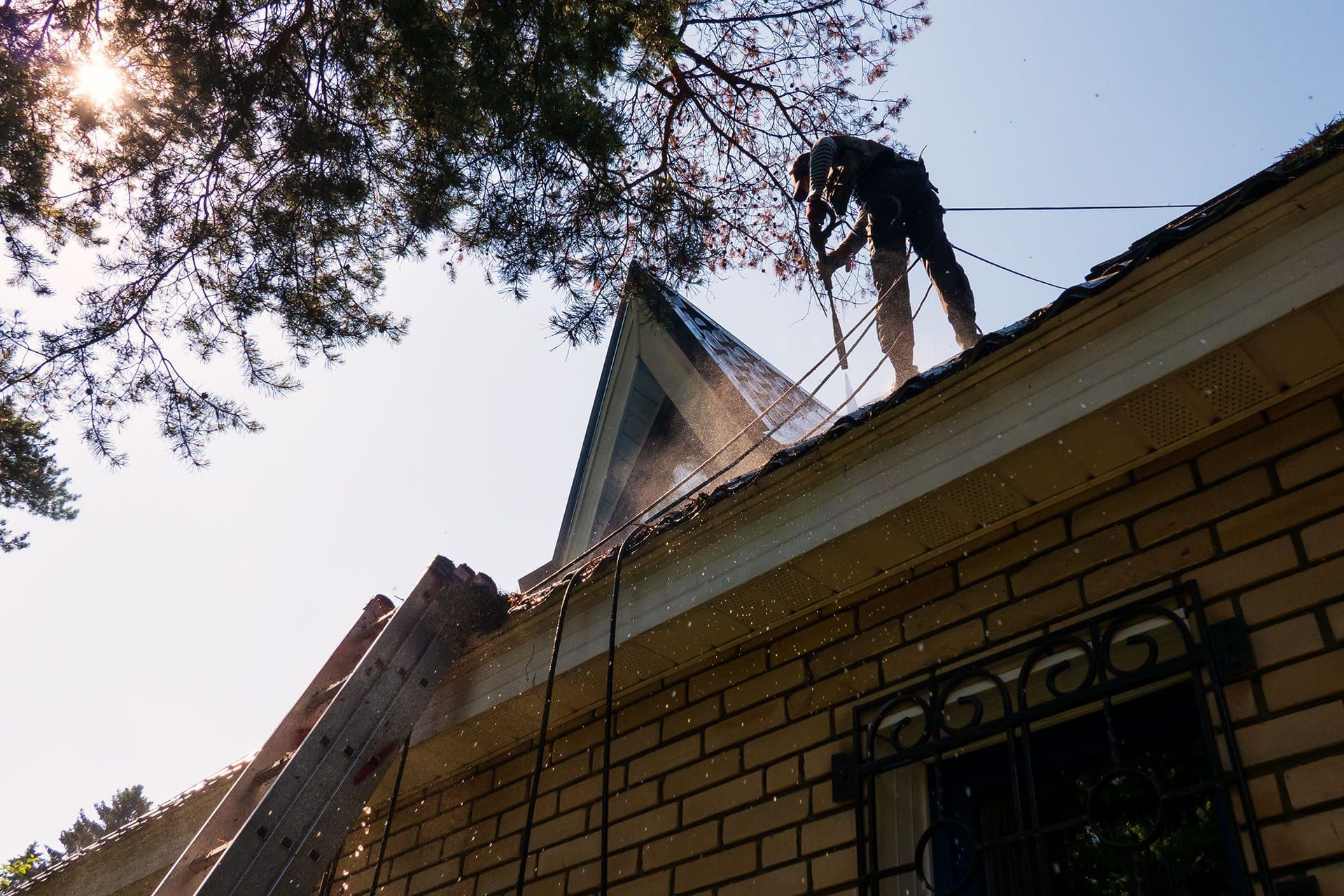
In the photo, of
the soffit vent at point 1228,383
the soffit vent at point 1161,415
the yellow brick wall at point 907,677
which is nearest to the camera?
the yellow brick wall at point 907,677

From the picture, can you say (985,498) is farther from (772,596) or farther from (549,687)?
(549,687)

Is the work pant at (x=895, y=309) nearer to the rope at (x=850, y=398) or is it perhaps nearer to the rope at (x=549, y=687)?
the rope at (x=850, y=398)

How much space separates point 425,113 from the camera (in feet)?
21.6

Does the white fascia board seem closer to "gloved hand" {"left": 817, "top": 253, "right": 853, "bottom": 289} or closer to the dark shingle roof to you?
the dark shingle roof

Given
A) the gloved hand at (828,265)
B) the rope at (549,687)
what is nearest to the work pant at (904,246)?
the gloved hand at (828,265)

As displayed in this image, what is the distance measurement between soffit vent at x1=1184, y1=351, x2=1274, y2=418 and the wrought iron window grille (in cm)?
59

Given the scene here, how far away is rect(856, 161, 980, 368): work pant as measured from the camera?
673 cm

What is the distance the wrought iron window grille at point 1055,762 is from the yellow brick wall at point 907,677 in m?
0.08

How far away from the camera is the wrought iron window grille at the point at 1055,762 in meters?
3.28

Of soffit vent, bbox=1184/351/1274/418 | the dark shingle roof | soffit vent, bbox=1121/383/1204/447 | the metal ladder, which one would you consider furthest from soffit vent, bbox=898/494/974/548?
the metal ladder

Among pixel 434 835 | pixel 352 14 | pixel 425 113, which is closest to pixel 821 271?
pixel 425 113

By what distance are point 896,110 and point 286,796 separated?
242 inches

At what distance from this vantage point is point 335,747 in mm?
4922

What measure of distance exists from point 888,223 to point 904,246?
0.57 ft
